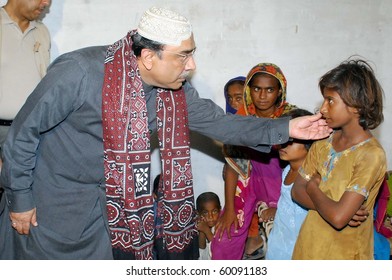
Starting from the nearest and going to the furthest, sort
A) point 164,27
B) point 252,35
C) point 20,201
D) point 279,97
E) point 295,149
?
point 164,27 → point 20,201 → point 295,149 → point 279,97 → point 252,35

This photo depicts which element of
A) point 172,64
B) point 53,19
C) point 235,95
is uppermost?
point 53,19

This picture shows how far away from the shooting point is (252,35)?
4.49 m

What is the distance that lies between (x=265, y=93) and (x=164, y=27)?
143 centimetres

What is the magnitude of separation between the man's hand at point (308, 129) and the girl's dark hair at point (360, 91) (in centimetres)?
28

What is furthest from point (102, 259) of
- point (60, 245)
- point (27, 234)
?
point (27, 234)

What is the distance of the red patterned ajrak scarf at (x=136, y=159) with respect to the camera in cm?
248

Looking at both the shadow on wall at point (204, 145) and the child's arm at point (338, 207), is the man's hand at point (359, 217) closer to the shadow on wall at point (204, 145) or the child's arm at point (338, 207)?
the child's arm at point (338, 207)

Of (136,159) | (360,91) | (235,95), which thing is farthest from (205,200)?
(360,91)

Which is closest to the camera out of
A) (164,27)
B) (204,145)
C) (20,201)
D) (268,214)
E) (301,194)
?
(164,27)

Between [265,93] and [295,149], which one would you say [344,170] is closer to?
[295,149]

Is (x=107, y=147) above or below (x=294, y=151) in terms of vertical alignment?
above

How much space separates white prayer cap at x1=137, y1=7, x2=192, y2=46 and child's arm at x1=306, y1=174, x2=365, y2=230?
1.13 meters

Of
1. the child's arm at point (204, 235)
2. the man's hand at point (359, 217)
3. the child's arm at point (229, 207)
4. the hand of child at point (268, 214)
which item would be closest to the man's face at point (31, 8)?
the child's arm at point (229, 207)

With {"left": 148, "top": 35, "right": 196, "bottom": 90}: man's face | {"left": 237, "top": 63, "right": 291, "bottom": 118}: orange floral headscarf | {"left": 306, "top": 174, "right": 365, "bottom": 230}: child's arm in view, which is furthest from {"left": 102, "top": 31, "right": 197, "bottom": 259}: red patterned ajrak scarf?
{"left": 237, "top": 63, "right": 291, "bottom": 118}: orange floral headscarf
